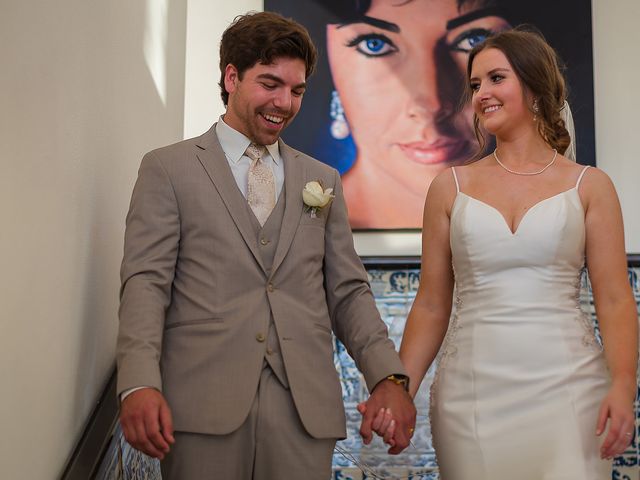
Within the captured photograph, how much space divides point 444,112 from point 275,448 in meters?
3.86

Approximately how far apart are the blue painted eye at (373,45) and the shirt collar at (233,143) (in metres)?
3.33

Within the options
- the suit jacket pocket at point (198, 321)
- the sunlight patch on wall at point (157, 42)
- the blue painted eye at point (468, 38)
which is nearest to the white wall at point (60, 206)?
the sunlight patch on wall at point (157, 42)

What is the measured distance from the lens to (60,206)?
2.65 m

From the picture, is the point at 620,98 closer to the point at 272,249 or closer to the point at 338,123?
the point at 338,123

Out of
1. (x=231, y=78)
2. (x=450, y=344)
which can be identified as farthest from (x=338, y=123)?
(x=450, y=344)

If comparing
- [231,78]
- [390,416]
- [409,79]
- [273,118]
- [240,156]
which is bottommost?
[390,416]

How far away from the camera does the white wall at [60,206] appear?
2.25 meters

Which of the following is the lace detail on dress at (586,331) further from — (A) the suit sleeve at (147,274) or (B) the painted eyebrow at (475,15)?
(B) the painted eyebrow at (475,15)

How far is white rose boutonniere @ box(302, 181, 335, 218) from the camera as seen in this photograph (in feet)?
9.05

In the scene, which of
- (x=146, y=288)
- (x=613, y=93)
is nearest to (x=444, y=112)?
(x=613, y=93)

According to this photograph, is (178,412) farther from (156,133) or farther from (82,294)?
(156,133)

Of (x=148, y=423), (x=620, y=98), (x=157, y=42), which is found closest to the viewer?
(x=148, y=423)

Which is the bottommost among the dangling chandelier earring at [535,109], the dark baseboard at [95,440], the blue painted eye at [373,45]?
the dark baseboard at [95,440]

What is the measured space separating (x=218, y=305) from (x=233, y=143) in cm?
54
